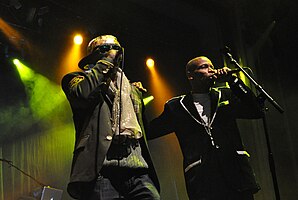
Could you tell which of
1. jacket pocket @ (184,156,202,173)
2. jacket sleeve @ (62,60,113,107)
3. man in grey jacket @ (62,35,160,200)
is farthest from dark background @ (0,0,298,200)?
jacket sleeve @ (62,60,113,107)

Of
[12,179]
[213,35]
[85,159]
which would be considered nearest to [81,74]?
[85,159]


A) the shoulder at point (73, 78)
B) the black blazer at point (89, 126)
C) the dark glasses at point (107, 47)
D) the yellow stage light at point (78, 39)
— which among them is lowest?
the black blazer at point (89, 126)

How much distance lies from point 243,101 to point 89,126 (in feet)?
3.51

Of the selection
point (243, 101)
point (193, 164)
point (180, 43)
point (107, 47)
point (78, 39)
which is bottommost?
point (193, 164)

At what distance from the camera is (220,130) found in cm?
235

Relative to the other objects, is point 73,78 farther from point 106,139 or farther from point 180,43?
point 180,43

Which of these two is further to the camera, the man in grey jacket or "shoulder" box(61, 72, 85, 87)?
"shoulder" box(61, 72, 85, 87)

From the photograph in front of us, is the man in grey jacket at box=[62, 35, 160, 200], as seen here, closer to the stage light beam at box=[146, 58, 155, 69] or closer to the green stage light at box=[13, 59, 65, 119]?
the stage light beam at box=[146, 58, 155, 69]

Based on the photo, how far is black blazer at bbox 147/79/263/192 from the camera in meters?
2.19

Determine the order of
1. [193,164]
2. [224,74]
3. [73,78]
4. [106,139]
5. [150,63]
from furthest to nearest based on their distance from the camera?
[150,63]
[224,74]
[193,164]
[73,78]
[106,139]

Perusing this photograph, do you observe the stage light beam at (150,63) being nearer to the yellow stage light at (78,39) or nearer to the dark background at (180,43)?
the dark background at (180,43)

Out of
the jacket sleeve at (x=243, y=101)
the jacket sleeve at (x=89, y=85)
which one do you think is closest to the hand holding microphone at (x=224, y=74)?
the jacket sleeve at (x=243, y=101)

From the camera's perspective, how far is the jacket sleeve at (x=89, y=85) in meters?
1.75

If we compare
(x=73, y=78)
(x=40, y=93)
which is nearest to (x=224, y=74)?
(x=73, y=78)
